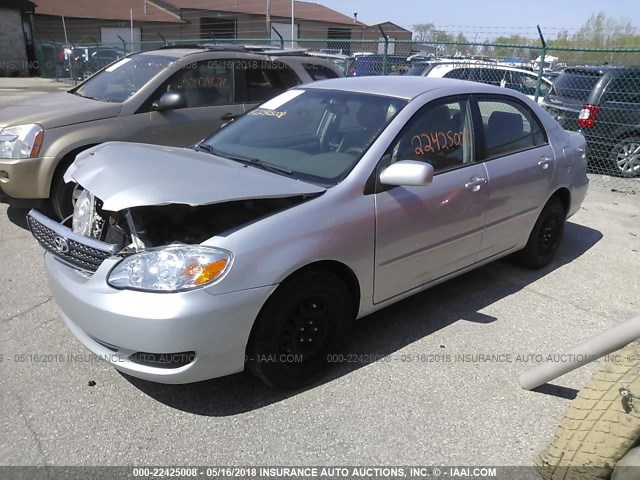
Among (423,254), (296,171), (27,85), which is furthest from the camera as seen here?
(27,85)

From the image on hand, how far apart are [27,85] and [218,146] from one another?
22.3 meters

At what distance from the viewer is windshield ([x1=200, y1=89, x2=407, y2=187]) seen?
10.6 ft

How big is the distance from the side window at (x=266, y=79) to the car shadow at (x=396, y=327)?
138 inches

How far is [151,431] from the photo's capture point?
2.63 m

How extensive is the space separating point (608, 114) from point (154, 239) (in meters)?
7.97

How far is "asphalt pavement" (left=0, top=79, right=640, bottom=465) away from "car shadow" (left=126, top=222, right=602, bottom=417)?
1 cm

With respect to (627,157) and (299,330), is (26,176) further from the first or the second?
(627,157)

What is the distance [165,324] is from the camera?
2406mm

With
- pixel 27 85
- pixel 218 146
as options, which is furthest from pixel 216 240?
pixel 27 85

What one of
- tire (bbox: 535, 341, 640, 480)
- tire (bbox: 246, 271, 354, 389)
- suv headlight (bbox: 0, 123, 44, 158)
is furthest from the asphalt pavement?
suv headlight (bbox: 0, 123, 44, 158)

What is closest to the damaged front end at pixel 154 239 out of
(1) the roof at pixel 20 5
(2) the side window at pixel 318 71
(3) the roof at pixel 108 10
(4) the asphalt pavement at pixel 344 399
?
(4) the asphalt pavement at pixel 344 399

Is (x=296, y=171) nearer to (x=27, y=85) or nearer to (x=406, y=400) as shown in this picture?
(x=406, y=400)

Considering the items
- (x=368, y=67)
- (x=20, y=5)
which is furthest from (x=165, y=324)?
(x=20, y=5)

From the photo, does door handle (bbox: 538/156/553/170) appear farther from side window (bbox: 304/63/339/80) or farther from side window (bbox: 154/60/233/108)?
side window (bbox: 154/60/233/108)
